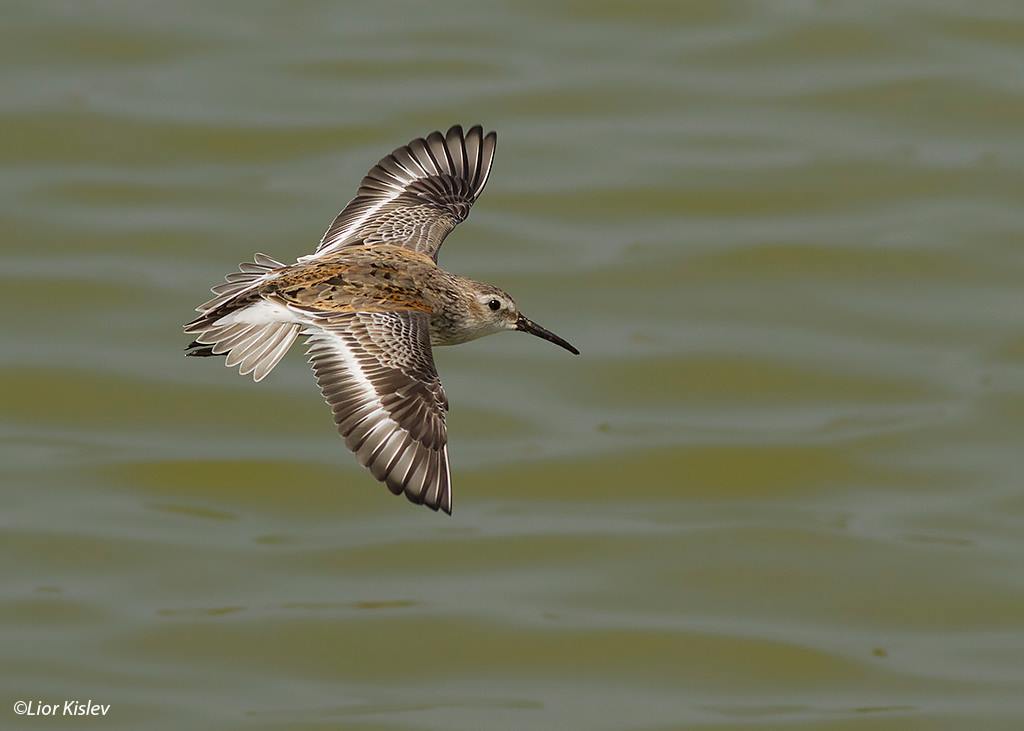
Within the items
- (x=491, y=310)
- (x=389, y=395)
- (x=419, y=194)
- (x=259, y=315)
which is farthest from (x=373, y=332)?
(x=419, y=194)

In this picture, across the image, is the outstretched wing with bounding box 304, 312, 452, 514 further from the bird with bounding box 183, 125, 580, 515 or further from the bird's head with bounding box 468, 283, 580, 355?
the bird's head with bounding box 468, 283, 580, 355

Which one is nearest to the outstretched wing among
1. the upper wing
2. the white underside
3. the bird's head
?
the white underside

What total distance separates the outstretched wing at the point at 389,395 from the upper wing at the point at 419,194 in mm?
1234

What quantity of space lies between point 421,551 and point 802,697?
288 centimetres

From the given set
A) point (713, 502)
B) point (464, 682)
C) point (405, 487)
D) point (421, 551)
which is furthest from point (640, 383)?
point (405, 487)

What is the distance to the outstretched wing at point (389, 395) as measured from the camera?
23.2 feet

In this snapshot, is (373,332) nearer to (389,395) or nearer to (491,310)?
(389,395)

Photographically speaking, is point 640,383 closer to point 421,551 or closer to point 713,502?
point 713,502

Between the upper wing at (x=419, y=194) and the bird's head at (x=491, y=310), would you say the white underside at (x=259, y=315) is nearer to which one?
the bird's head at (x=491, y=310)

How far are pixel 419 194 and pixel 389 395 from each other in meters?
2.26

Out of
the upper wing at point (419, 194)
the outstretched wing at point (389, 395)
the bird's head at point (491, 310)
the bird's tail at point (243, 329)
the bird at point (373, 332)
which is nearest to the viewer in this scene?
the outstretched wing at point (389, 395)

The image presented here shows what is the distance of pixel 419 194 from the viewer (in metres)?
9.41

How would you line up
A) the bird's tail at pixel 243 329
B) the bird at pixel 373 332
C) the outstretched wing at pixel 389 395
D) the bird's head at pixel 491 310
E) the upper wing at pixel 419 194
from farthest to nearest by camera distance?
the upper wing at pixel 419 194
the bird's head at pixel 491 310
the bird's tail at pixel 243 329
the bird at pixel 373 332
the outstretched wing at pixel 389 395

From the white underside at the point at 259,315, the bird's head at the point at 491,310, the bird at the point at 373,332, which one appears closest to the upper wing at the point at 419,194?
the bird at the point at 373,332
